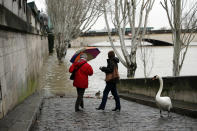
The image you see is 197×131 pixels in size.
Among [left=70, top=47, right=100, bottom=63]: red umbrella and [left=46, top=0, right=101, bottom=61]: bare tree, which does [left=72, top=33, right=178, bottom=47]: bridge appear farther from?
[left=70, top=47, right=100, bottom=63]: red umbrella

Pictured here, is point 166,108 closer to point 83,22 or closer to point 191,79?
point 191,79

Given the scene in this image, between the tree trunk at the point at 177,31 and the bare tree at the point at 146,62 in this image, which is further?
the bare tree at the point at 146,62

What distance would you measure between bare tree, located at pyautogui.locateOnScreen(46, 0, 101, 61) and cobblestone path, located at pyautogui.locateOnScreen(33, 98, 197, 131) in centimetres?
2604

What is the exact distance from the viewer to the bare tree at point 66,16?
35969 millimetres

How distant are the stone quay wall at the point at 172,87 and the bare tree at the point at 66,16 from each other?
76.6 feet

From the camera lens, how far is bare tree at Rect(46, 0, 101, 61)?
1416 inches

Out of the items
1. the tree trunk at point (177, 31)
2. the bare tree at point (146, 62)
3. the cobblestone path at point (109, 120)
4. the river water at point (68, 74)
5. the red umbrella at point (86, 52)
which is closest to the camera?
the cobblestone path at point (109, 120)

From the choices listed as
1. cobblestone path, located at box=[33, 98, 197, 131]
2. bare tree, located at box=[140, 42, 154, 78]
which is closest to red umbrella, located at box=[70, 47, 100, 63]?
cobblestone path, located at box=[33, 98, 197, 131]

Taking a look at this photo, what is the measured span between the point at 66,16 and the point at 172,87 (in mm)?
27181

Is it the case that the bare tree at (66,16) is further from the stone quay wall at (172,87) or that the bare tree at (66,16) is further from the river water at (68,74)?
the stone quay wall at (172,87)

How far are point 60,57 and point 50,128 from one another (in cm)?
3009

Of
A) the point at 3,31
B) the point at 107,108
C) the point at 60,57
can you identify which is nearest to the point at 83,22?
the point at 60,57

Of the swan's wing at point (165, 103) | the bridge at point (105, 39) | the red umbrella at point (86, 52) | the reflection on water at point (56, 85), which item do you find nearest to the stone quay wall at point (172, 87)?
the swan's wing at point (165, 103)

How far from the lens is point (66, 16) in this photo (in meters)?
36.6
